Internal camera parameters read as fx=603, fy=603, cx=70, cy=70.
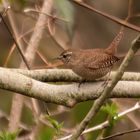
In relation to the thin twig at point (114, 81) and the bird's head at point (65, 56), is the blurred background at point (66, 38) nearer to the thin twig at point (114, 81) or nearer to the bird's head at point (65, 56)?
the bird's head at point (65, 56)

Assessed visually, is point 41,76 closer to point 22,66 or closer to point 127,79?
point 127,79

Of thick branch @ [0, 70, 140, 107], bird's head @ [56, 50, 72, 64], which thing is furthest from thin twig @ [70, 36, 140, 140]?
bird's head @ [56, 50, 72, 64]

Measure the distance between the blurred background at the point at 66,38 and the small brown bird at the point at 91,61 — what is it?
0.80ft

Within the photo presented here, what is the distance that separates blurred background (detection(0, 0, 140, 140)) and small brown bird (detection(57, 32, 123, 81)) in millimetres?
243

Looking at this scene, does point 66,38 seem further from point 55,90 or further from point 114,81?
point 114,81

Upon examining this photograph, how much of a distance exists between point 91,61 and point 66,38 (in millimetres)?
2376

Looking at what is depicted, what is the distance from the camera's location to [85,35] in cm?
839

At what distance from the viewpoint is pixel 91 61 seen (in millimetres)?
4195

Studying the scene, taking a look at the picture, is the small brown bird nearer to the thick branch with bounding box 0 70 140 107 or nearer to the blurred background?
the blurred background

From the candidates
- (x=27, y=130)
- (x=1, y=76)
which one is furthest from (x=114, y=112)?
(x=27, y=130)

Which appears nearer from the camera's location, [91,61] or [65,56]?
[91,61]

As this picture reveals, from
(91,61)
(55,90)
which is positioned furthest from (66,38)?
(55,90)

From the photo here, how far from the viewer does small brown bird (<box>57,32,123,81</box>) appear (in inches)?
156

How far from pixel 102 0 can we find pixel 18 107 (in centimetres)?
425
